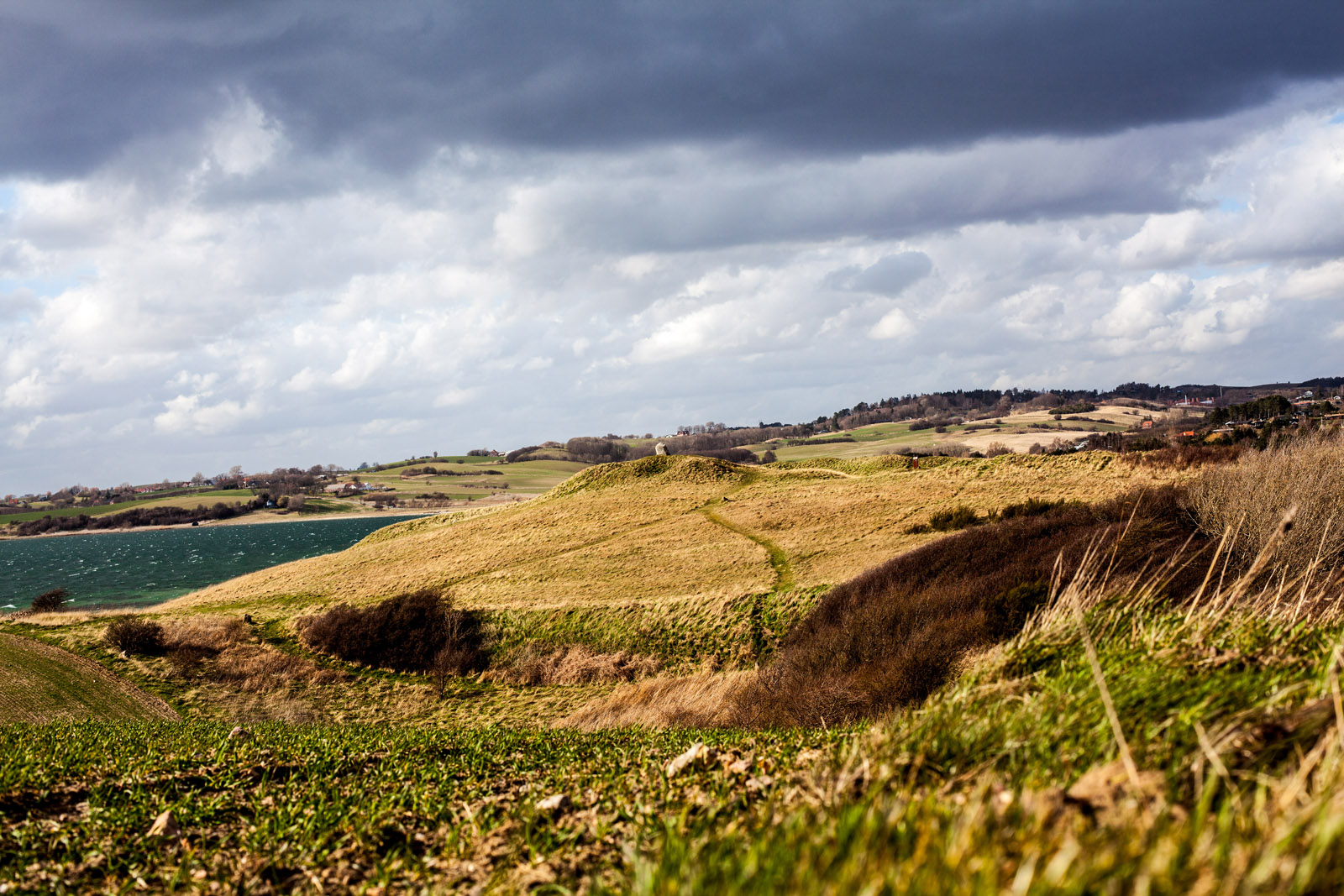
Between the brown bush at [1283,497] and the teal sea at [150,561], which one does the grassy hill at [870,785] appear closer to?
the brown bush at [1283,497]

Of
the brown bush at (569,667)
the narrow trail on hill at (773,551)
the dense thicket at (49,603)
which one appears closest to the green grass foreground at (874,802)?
the brown bush at (569,667)

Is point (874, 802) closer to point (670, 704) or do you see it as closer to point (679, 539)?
point (670, 704)

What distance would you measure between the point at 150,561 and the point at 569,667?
134130 mm

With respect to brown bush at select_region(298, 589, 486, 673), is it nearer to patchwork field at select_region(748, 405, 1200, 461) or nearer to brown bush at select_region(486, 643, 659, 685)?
brown bush at select_region(486, 643, 659, 685)

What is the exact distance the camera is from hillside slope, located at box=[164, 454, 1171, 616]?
36.5 m

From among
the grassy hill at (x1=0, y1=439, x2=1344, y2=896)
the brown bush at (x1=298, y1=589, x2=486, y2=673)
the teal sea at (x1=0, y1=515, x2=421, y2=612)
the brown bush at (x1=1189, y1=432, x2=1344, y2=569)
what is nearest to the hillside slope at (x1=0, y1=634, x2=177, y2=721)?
the brown bush at (x1=298, y1=589, x2=486, y2=673)

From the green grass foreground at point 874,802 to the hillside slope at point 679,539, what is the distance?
83.1ft

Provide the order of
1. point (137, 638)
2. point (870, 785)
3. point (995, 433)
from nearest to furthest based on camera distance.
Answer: point (870, 785)
point (137, 638)
point (995, 433)

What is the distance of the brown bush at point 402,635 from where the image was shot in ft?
105

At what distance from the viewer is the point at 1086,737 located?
367 cm

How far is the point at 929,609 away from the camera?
18.2 meters

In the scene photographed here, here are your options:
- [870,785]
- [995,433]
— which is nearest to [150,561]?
[870,785]

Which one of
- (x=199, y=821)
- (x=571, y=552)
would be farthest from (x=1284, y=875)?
(x=571, y=552)

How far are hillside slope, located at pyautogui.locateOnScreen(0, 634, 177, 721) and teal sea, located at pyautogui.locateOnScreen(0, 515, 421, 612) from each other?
45.7m
